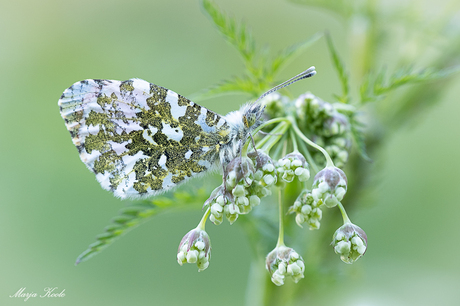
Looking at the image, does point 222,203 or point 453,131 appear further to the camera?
point 453,131

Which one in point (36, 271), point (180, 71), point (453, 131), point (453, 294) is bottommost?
point (453, 131)

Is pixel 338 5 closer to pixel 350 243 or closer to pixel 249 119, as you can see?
pixel 249 119

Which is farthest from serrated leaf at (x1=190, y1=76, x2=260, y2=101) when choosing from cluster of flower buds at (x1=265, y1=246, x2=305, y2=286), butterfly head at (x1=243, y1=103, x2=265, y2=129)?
cluster of flower buds at (x1=265, y1=246, x2=305, y2=286)

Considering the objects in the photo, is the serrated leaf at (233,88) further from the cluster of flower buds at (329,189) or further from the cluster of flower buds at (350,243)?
the cluster of flower buds at (350,243)

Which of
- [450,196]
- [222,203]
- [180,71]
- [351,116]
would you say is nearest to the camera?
[222,203]

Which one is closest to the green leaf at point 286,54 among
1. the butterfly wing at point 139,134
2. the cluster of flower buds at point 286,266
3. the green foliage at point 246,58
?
the green foliage at point 246,58

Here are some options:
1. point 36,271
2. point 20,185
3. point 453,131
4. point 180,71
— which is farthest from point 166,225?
point 453,131

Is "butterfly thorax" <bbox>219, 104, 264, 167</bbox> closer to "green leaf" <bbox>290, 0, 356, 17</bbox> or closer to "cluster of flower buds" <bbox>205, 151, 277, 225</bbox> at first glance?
"cluster of flower buds" <bbox>205, 151, 277, 225</bbox>

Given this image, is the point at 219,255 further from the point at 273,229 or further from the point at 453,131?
the point at 453,131
